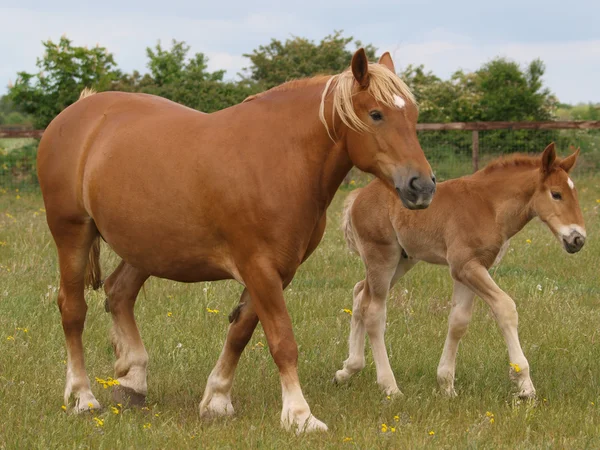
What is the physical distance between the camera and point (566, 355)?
6.41 m

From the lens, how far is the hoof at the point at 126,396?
540 centimetres

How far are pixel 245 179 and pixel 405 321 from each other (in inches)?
121

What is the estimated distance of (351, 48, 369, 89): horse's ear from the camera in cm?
437

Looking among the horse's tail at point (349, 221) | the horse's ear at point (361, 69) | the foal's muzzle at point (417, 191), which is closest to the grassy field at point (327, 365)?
the horse's tail at point (349, 221)

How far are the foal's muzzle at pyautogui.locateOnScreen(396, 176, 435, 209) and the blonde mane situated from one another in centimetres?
39

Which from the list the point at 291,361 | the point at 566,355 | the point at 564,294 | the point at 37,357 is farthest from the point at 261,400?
the point at 564,294

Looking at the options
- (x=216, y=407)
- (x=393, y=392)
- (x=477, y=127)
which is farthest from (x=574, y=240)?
(x=477, y=127)

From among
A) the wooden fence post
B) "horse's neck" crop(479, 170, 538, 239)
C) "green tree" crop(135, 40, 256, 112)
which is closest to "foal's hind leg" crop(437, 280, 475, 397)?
"horse's neck" crop(479, 170, 538, 239)

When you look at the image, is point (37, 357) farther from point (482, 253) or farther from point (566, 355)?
point (566, 355)

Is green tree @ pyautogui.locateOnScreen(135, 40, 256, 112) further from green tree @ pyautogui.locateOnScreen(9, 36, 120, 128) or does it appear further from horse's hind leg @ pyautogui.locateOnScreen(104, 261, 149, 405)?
horse's hind leg @ pyautogui.locateOnScreen(104, 261, 149, 405)

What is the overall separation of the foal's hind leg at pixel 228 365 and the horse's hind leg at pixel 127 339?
1.86ft

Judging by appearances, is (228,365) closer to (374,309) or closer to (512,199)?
(374,309)

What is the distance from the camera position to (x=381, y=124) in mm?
4449

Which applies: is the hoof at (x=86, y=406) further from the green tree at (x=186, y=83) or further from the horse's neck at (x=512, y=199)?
the green tree at (x=186, y=83)
